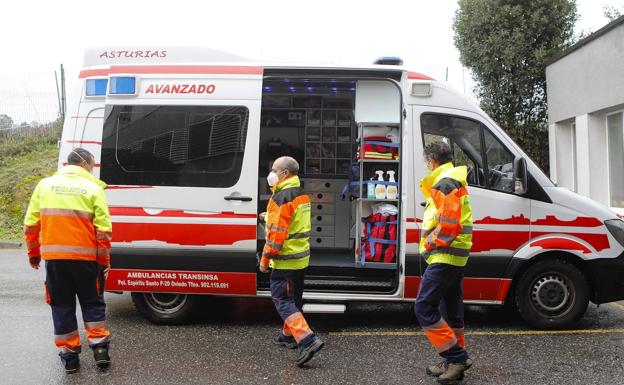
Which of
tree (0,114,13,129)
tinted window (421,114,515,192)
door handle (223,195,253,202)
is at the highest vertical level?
tree (0,114,13,129)

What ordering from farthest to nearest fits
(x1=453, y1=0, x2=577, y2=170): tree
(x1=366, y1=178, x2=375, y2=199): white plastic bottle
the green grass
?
(x1=453, y1=0, x2=577, y2=170): tree → the green grass → (x1=366, y1=178, x2=375, y2=199): white plastic bottle

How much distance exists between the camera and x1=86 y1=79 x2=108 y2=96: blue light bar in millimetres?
6125

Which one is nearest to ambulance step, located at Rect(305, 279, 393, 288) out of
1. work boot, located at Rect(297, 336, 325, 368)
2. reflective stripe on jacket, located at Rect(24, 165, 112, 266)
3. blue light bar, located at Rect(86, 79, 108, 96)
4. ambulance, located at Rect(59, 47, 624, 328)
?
ambulance, located at Rect(59, 47, 624, 328)

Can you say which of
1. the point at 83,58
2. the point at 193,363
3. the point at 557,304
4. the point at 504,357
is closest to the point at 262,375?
the point at 193,363

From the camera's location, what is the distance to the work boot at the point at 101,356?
16.0 ft

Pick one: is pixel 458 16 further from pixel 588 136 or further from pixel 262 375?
pixel 262 375

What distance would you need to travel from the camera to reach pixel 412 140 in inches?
234

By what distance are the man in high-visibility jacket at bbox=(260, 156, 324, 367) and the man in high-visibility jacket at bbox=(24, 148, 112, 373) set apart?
1.30m

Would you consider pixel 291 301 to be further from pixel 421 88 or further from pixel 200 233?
pixel 421 88

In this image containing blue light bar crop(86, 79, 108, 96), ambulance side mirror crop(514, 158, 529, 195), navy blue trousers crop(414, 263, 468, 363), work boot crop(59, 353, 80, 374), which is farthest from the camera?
blue light bar crop(86, 79, 108, 96)

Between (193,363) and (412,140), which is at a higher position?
(412,140)

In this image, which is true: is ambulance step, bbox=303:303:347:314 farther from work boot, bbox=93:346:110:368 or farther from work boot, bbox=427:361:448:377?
work boot, bbox=93:346:110:368

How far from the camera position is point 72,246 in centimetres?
468

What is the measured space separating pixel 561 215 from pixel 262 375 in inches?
125
